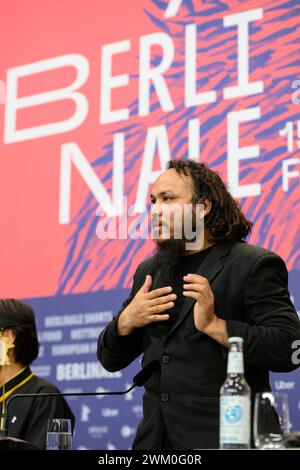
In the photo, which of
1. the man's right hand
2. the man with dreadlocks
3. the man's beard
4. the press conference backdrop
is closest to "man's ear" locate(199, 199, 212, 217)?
the man with dreadlocks

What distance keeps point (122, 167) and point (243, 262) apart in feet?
5.80

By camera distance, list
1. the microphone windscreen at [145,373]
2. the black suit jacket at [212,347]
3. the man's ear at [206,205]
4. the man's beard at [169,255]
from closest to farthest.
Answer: the microphone windscreen at [145,373] < the black suit jacket at [212,347] < the man's beard at [169,255] < the man's ear at [206,205]

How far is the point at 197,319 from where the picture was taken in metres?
2.43

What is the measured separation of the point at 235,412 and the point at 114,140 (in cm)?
282

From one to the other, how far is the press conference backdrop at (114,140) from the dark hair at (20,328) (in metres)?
0.39

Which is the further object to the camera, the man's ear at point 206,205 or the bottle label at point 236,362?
the man's ear at point 206,205

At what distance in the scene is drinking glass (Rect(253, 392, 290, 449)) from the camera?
1.83m

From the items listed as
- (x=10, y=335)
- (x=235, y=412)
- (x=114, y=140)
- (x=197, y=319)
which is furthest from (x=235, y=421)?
(x=114, y=140)

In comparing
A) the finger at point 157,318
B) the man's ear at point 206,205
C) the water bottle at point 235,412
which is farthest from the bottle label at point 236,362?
the man's ear at point 206,205

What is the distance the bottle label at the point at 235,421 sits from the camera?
177 centimetres

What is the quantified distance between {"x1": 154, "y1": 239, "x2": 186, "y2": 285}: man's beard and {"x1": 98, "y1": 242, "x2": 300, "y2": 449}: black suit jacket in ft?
0.39

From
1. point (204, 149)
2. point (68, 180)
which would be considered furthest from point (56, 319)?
point (204, 149)

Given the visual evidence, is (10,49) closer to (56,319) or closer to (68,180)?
(68,180)

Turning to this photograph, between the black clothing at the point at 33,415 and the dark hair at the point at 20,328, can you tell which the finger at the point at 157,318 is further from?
the dark hair at the point at 20,328
